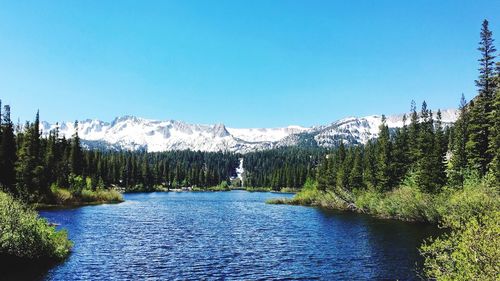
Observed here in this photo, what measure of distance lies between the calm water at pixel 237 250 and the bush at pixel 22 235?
270cm

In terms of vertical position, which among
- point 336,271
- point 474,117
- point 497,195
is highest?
point 474,117

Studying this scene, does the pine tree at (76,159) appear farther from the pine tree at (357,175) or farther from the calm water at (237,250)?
the pine tree at (357,175)

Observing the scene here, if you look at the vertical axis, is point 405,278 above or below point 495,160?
below

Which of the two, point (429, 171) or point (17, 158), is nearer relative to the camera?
point (429, 171)

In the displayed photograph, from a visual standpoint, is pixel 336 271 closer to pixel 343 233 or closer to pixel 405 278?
pixel 405 278

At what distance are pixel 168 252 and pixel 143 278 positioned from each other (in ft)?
41.6

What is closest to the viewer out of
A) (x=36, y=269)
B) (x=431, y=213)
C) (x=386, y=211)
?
(x=36, y=269)

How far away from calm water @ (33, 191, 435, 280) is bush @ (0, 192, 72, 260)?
8.86 ft

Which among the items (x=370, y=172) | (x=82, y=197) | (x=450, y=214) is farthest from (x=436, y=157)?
(x=82, y=197)

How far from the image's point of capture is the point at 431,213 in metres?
78.7

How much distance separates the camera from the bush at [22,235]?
36219 millimetres

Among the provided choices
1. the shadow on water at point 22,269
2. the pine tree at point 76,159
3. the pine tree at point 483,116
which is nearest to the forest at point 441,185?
the pine tree at point 483,116

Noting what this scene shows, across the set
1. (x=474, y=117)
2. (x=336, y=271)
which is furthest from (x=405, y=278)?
(x=474, y=117)

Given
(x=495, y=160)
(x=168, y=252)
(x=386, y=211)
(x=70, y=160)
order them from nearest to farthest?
1. (x=168, y=252)
2. (x=495, y=160)
3. (x=386, y=211)
4. (x=70, y=160)
